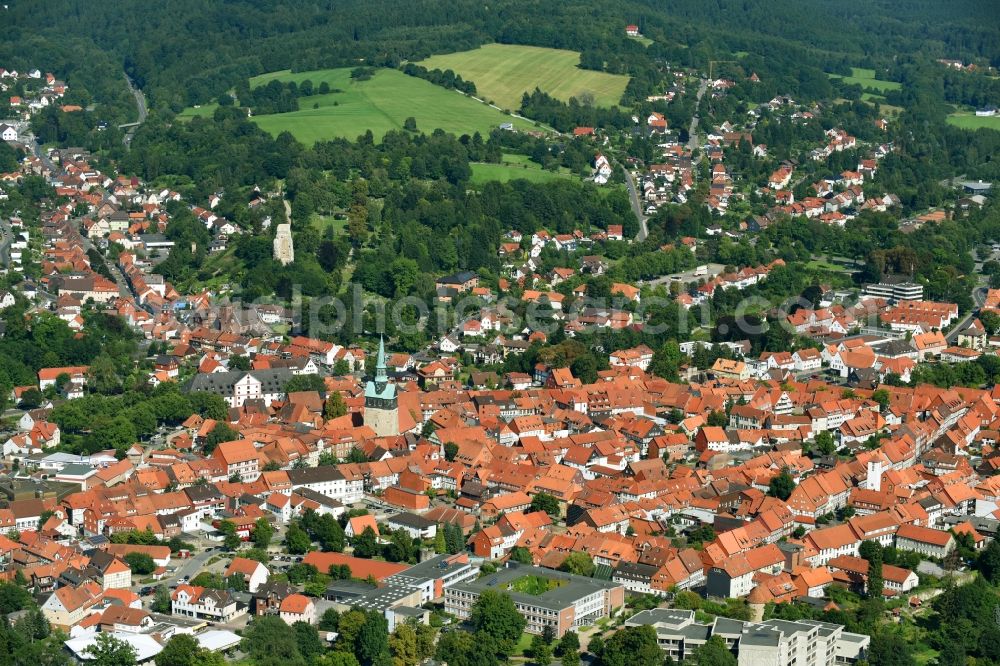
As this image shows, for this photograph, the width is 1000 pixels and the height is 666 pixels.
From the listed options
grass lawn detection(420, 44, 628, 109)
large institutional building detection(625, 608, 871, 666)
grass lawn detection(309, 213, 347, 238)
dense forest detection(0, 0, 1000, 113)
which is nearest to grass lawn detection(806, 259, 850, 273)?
grass lawn detection(309, 213, 347, 238)

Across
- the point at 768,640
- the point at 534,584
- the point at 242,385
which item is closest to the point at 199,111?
the point at 242,385

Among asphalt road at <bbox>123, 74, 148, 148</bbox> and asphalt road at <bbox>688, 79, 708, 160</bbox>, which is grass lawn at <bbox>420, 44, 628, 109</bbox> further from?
asphalt road at <bbox>123, 74, 148, 148</bbox>

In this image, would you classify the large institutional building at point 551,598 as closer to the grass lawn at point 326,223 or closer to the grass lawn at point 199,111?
the grass lawn at point 326,223

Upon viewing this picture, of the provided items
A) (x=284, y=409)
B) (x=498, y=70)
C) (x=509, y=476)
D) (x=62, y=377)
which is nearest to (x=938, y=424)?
(x=509, y=476)

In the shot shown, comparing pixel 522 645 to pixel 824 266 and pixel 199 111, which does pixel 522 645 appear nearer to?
pixel 824 266

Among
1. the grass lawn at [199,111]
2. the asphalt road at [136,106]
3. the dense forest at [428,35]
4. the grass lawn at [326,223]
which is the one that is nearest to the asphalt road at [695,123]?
the dense forest at [428,35]
